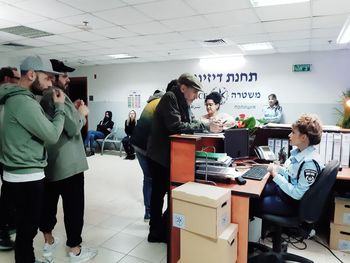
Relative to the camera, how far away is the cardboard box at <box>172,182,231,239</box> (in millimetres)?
1729

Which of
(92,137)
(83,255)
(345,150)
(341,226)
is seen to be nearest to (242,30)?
(345,150)

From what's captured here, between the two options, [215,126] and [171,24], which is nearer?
[215,126]

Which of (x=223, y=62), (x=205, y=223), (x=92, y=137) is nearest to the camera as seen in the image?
(x=205, y=223)

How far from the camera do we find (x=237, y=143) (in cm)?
280

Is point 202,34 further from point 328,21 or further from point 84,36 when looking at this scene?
point 84,36

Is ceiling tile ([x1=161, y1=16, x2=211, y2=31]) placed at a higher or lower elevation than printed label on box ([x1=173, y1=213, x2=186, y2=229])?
higher

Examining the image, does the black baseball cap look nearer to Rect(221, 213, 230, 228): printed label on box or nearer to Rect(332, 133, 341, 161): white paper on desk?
Rect(221, 213, 230, 228): printed label on box

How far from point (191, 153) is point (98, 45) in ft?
15.7

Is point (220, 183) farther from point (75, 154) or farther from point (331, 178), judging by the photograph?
point (75, 154)

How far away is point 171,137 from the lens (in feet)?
7.07

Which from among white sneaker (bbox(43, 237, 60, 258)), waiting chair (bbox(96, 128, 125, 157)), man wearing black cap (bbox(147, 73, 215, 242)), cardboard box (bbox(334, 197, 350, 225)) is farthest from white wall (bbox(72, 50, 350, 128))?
white sneaker (bbox(43, 237, 60, 258))

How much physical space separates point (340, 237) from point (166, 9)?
3328 millimetres

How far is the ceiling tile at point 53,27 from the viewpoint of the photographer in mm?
4418

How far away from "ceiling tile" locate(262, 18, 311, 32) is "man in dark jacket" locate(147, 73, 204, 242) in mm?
2604
